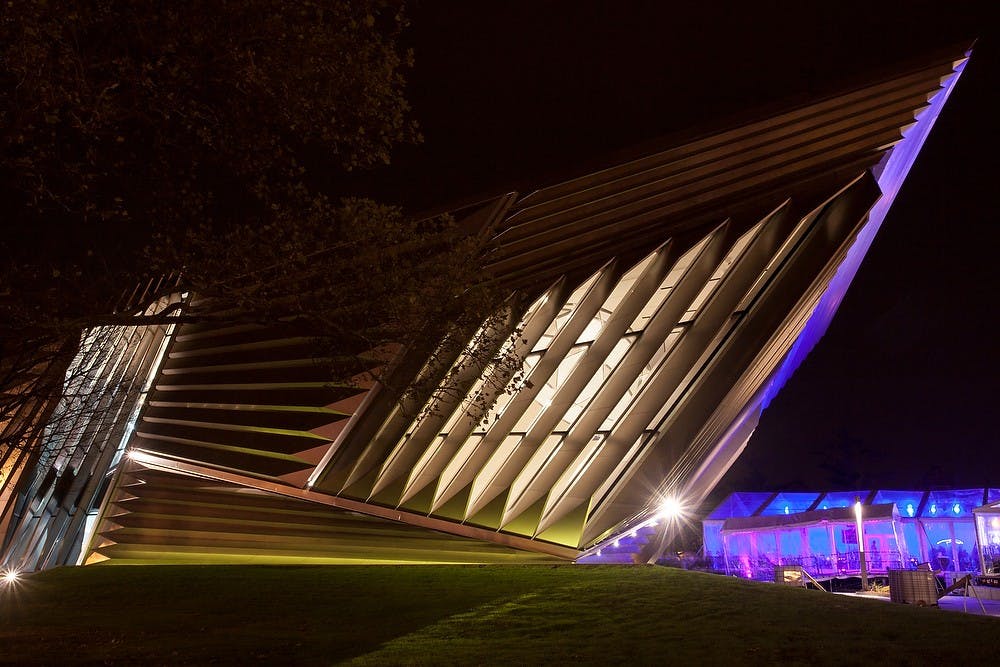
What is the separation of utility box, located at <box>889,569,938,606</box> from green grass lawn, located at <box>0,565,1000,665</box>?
2.17 meters

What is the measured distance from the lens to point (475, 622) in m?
10.4

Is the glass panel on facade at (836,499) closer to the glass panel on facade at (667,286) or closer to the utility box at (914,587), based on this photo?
the utility box at (914,587)

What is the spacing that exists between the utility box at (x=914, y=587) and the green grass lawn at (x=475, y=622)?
7.12ft

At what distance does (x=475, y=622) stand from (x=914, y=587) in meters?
7.84

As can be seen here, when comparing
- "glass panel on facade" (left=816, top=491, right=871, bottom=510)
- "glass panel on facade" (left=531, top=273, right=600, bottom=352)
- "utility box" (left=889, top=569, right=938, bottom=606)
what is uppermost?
"glass panel on facade" (left=816, top=491, right=871, bottom=510)

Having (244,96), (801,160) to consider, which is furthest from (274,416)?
(801,160)

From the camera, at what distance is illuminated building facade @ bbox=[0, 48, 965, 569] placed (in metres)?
14.8

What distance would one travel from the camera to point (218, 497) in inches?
758

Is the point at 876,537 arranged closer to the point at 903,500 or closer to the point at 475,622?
the point at 903,500

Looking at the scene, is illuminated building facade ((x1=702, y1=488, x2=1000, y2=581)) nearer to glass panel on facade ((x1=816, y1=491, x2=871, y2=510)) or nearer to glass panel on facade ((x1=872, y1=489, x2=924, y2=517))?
glass panel on facade ((x1=872, y1=489, x2=924, y2=517))

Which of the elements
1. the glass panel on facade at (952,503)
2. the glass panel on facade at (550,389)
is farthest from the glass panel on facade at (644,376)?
the glass panel on facade at (952,503)

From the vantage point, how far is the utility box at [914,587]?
12.9 metres

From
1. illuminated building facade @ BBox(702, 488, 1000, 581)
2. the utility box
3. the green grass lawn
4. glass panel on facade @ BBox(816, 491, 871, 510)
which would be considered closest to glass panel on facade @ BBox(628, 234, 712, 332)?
the green grass lawn

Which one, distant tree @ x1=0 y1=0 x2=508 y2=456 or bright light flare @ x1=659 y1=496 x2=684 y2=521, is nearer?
distant tree @ x1=0 y1=0 x2=508 y2=456
